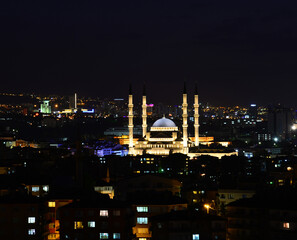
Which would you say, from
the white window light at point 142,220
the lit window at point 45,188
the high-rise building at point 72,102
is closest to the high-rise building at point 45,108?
the high-rise building at point 72,102

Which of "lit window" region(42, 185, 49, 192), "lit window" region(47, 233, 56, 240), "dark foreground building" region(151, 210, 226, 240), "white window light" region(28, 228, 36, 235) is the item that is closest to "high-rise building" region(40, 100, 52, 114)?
"lit window" region(42, 185, 49, 192)

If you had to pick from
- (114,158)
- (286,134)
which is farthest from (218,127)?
(114,158)

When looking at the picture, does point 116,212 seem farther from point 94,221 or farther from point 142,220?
point 142,220

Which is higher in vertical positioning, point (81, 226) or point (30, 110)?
point (30, 110)

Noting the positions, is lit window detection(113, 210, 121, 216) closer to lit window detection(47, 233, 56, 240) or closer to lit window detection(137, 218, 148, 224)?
lit window detection(137, 218, 148, 224)

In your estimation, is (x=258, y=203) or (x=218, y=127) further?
(x=218, y=127)

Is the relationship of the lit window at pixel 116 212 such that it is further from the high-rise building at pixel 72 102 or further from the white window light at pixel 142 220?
the high-rise building at pixel 72 102

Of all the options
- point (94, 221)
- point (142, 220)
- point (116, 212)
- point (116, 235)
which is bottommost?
point (116, 235)

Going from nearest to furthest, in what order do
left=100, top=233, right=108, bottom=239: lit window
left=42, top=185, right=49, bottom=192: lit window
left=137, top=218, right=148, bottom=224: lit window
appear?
left=100, top=233, right=108, bottom=239: lit window < left=137, top=218, right=148, bottom=224: lit window < left=42, top=185, right=49, bottom=192: lit window

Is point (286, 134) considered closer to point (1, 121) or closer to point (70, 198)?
point (1, 121)

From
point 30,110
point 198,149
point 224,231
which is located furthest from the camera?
point 30,110

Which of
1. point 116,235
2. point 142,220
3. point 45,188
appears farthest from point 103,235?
point 45,188
